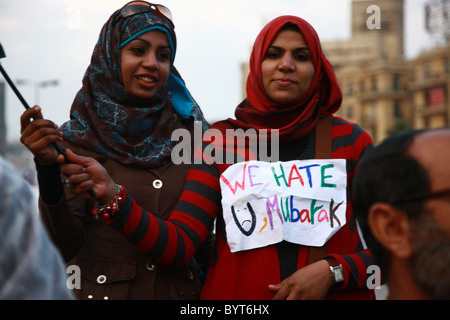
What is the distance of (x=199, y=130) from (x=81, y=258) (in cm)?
88

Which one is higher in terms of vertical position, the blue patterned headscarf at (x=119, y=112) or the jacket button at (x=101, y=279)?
the blue patterned headscarf at (x=119, y=112)

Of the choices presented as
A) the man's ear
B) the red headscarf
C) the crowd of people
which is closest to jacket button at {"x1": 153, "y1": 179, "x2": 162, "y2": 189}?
the crowd of people

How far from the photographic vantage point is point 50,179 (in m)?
2.59

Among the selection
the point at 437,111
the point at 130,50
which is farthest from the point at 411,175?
the point at 437,111

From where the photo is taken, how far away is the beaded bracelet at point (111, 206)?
2.50 metres

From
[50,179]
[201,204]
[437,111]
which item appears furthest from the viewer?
[437,111]

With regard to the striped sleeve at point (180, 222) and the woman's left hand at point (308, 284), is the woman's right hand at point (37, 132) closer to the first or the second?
the striped sleeve at point (180, 222)

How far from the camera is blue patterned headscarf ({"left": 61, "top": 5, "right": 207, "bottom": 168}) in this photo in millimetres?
2955

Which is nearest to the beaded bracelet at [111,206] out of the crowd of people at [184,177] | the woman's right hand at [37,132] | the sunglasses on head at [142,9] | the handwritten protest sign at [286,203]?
the crowd of people at [184,177]

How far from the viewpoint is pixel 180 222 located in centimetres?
271

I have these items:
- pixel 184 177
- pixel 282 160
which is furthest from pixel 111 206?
pixel 282 160

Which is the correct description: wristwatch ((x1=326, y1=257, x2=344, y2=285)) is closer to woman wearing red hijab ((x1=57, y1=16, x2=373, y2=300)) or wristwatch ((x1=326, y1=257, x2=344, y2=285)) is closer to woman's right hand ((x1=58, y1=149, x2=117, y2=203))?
woman wearing red hijab ((x1=57, y1=16, x2=373, y2=300))

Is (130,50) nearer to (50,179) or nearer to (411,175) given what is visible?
(50,179)

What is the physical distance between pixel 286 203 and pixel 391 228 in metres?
0.88
